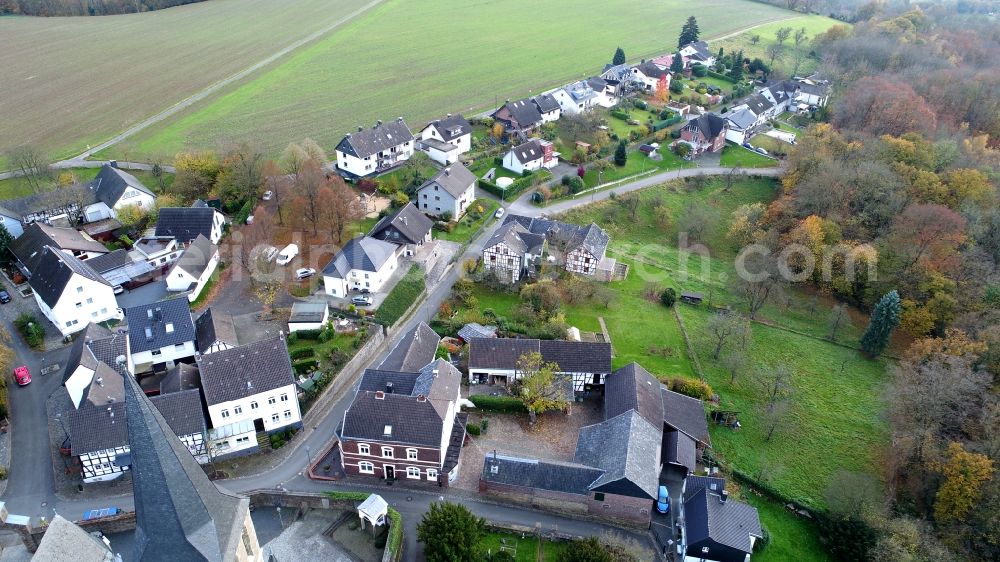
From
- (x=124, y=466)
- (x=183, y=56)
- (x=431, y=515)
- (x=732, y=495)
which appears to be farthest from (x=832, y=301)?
(x=183, y=56)

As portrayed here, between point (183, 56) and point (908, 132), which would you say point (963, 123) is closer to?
point (908, 132)

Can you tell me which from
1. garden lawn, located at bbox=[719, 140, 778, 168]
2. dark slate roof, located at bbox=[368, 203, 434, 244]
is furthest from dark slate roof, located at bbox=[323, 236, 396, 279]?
garden lawn, located at bbox=[719, 140, 778, 168]

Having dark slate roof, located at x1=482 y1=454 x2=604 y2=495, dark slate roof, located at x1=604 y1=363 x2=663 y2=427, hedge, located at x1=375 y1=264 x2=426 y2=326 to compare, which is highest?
hedge, located at x1=375 y1=264 x2=426 y2=326

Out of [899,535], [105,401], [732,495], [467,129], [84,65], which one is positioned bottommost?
[732,495]

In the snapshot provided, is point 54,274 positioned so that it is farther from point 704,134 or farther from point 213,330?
point 704,134

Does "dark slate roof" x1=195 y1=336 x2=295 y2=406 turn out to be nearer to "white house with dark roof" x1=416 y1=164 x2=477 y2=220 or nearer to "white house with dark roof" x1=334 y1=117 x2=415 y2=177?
"white house with dark roof" x1=416 y1=164 x2=477 y2=220

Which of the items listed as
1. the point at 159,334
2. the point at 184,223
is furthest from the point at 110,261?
the point at 159,334

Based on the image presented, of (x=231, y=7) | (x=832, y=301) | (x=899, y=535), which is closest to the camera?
(x=899, y=535)
